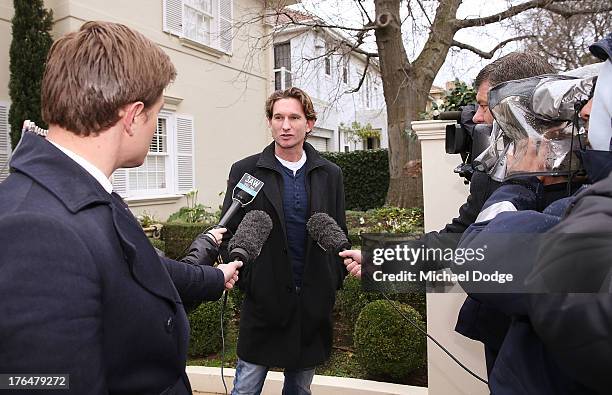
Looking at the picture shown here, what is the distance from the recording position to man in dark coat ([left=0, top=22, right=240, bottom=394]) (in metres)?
0.94

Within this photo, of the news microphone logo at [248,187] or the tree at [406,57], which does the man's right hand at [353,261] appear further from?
the tree at [406,57]

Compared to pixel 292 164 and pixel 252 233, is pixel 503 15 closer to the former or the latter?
pixel 292 164

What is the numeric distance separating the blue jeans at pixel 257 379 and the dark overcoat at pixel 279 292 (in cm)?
8

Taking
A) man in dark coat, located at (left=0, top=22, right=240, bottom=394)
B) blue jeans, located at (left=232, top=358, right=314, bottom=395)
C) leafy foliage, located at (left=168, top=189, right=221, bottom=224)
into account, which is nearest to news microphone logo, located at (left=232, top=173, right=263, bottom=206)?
blue jeans, located at (left=232, top=358, right=314, bottom=395)

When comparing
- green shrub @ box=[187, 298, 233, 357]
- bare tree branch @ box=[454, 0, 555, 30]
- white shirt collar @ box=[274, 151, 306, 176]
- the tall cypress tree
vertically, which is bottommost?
green shrub @ box=[187, 298, 233, 357]

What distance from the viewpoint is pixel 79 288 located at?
3.25 ft

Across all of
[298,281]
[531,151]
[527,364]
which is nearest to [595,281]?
[527,364]

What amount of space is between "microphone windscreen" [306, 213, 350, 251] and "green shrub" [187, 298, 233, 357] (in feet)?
6.39

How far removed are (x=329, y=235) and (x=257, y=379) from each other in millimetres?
978

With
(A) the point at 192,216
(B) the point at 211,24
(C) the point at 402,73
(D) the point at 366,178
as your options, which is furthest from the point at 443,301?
(D) the point at 366,178

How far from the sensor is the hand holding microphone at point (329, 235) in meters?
2.23

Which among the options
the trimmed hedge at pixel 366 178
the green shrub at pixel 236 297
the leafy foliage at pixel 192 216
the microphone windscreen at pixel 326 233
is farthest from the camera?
the trimmed hedge at pixel 366 178

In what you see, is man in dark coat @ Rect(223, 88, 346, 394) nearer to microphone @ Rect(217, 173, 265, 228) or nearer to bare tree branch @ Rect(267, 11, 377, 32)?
microphone @ Rect(217, 173, 265, 228)

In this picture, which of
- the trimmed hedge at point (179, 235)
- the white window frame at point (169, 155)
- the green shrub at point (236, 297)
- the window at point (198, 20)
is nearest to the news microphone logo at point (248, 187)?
the green shrub at point (236, 297)
